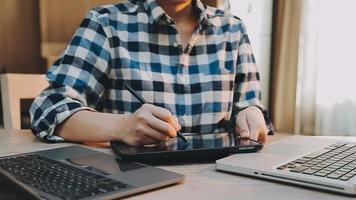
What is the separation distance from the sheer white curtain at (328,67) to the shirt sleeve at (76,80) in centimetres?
171

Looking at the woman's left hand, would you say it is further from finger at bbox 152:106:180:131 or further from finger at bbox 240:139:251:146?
finger at bbox 152:106:180:131

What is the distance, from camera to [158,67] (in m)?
1.04

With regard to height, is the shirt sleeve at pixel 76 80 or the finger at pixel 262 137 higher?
the shirt sleeve at pixel 76 80

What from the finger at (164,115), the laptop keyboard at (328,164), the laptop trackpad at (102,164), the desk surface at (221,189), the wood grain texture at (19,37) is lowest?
the desk surface at (221,189)

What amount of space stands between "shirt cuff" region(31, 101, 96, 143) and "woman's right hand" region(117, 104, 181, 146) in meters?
0.19

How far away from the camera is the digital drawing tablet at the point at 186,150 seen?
2.04ft

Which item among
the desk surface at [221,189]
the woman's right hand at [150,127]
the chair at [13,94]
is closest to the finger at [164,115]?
the woman's right hand at [150,127]

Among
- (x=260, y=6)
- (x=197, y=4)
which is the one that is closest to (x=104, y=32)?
(x=197, y=4)

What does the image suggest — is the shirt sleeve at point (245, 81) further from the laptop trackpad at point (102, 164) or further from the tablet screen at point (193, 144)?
the laptop trackpad at point (102, 164)

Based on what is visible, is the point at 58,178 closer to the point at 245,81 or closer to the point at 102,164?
the point at 102,164

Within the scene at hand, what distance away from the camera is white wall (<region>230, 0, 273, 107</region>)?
253 centimetres

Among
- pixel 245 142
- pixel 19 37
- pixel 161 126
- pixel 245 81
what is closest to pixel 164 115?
pixel 161 126

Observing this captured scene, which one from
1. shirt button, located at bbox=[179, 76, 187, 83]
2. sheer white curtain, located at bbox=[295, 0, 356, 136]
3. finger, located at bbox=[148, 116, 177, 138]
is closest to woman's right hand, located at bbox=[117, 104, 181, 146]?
finger, located at bbox=[148, 116, 177, 138]

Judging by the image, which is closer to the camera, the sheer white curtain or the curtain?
the sheer white curtain
